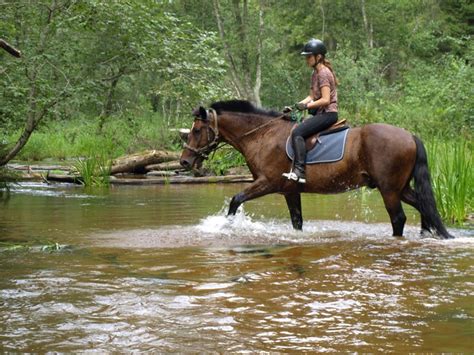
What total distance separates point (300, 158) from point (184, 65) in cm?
591

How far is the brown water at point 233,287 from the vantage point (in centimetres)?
412

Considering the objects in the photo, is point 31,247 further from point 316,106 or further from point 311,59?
point 311,59

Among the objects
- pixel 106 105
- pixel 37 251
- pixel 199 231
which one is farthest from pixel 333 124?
pixel 106 105

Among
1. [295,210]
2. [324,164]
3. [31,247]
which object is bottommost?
[31,247]

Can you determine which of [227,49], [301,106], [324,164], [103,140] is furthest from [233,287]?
[227,49]

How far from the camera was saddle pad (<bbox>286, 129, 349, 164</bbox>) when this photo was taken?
29.7 feet

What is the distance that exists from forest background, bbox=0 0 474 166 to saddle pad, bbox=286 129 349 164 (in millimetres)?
3529

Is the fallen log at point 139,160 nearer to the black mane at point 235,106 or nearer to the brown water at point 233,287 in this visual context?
the brown water at point 233,287

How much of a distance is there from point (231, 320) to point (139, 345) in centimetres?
82

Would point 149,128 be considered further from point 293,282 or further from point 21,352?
point 21,352

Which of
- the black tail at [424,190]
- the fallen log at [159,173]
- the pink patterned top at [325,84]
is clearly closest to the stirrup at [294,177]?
the pink patterned top at [325,84]

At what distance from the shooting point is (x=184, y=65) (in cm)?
1410

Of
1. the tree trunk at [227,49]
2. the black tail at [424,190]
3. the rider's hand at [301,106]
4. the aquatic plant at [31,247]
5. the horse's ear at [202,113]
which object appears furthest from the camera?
the tree trunk at [227,49]

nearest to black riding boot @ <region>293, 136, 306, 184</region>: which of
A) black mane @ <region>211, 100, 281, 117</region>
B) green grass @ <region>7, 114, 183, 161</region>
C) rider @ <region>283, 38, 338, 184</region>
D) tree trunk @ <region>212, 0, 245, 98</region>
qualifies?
rider @ <region>283, 38, 338, 184</region>
